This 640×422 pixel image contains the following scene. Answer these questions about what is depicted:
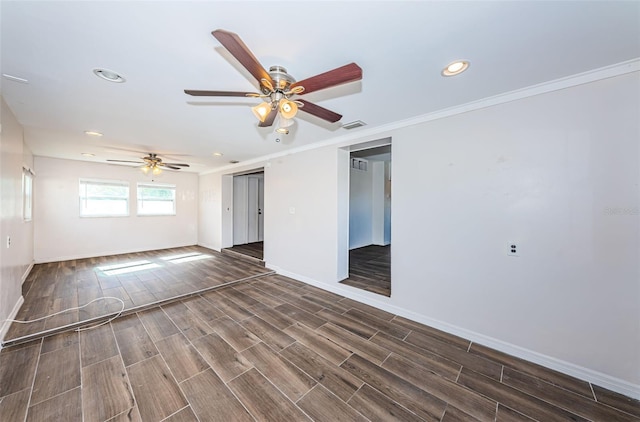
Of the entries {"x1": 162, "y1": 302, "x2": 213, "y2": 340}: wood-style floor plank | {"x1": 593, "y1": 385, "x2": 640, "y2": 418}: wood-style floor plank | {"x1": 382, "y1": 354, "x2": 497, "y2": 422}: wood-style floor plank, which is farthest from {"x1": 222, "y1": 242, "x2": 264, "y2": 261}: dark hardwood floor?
{"x1": 593, "y1": 385, "x2": 640, "y2": 418}: wood-style floor plank

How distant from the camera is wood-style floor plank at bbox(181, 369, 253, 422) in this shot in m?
1.53

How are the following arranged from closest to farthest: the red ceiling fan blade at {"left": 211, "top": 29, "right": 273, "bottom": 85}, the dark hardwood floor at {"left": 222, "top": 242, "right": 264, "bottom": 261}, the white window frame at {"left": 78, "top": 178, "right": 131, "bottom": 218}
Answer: the red ceiling fan blade at {"left": 211, "top": 29, "right": 273, "bottom": 85} → the white window frame at {"left": 78, "top": 178, "right": 131, "bottom": 218} → the dark hardwood floor at {"left": 222, "top": 242, "right": 264, "bottom": 261}

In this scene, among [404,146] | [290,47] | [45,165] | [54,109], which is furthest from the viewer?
[45,165]

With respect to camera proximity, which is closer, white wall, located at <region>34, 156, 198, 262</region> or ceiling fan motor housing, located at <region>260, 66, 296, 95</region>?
ceiling fan motor housing, located at <region>260, 66, 296, 95</region>

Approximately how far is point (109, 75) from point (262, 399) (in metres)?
2.82

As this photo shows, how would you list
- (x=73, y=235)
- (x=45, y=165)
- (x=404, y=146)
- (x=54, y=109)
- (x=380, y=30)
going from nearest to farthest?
(x=380, y=30), (x=54, y=109), (x=404, y=146), (x=45, y=165), (x=73, y=235)

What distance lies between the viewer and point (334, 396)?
1.70 metres

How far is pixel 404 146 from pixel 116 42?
279 centimetres

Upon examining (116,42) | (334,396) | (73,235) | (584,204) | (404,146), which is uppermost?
(116,42)

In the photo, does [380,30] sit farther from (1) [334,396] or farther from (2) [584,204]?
(1) [334,396]

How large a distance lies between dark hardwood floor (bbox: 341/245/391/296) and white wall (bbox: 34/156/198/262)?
5552 millimetres

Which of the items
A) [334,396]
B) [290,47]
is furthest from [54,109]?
[334,396]

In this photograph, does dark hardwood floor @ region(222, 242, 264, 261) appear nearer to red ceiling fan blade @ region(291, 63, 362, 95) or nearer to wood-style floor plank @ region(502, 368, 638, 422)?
red ceiling fan blade @ region(291, 63, 362, 95)

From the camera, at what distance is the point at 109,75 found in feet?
6.08
